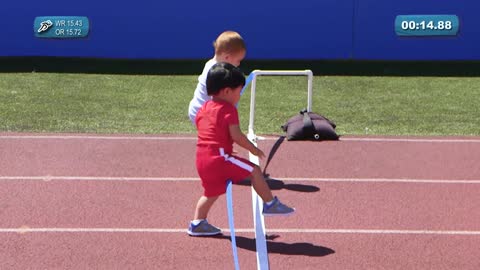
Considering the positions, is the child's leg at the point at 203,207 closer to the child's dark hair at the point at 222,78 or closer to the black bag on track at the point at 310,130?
the child's dark hair at the point at 222,78

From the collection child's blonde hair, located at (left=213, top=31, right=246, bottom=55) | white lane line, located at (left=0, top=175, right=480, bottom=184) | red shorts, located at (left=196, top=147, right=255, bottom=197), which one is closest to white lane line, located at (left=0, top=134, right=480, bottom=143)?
white lane line, located at (left=0, top=175, right=480, bottom=184)

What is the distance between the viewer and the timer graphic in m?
17.2

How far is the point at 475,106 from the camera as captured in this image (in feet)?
45.6

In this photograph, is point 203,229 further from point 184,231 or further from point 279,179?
point 279,179

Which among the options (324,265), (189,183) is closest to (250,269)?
(324,265)

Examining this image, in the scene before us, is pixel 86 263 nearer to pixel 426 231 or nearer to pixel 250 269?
pixel 250 269

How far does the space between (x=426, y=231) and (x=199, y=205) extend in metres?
1.85

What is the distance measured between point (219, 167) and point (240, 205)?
4.28 feet

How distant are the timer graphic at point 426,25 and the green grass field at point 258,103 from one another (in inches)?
50.6

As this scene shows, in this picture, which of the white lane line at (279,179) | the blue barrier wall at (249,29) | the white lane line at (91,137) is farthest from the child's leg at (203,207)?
the blue barrier wall at (249,29)

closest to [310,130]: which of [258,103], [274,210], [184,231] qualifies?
[258,103]

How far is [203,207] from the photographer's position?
7586mm

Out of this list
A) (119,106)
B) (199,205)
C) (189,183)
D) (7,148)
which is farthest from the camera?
(119,106)

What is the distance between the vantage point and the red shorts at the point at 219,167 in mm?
7270
